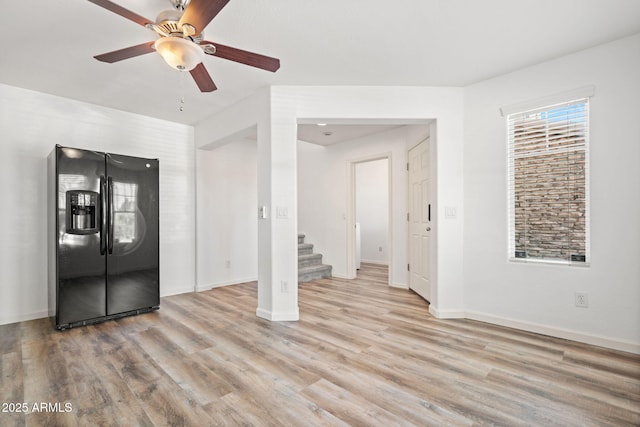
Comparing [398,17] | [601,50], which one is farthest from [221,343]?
[601,50]

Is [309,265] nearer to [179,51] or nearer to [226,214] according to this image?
[226,214]

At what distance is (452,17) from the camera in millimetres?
2234

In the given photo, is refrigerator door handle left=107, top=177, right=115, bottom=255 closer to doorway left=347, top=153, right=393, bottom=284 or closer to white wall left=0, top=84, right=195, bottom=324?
white wall left=0, top=84, right=195, bottom=324

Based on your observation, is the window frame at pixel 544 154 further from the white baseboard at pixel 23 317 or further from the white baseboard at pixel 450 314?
the white baseboard at pixel 23 317

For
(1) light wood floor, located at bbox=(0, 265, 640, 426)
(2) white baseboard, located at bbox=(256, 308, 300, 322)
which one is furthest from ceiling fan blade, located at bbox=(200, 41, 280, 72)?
(2) white baseboard, located at bbox=(256, 308, 300, 322)

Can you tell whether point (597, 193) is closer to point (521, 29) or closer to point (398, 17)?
point (521, 29)

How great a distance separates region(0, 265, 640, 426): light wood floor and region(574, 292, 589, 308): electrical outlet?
0.35 metres

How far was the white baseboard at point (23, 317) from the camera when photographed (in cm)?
330

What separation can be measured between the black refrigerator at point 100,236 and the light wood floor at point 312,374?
25cm

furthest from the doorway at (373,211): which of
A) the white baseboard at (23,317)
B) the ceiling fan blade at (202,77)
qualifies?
the white baseboard at (23,317)

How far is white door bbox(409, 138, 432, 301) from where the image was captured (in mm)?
3988

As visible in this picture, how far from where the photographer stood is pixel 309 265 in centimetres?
566

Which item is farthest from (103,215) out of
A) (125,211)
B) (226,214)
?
(226,214)

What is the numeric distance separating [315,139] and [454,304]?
3422mm
